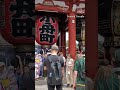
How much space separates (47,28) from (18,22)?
10.5 m

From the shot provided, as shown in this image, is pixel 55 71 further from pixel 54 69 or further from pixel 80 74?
pixel 80 74

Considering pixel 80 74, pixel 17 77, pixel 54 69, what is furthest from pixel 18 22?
pixel 80 74

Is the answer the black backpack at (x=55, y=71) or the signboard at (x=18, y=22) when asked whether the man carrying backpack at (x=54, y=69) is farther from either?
the signboard at (x=18, y=22)

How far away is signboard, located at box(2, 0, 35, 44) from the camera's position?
4.39 m

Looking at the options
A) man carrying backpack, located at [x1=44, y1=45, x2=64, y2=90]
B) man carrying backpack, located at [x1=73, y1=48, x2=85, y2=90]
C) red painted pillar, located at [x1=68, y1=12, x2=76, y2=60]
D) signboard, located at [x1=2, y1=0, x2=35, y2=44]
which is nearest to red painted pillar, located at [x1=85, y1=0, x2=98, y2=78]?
signboard, located at [x1=2, y1=0, x2=35, y2=44]

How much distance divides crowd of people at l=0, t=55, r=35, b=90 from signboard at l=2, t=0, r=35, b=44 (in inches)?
10.6

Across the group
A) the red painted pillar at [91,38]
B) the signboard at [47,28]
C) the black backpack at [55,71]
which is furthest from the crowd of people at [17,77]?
the signboard at [47,28]

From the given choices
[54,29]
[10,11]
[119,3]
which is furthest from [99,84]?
[54,29]

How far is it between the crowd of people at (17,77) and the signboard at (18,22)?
269 mm

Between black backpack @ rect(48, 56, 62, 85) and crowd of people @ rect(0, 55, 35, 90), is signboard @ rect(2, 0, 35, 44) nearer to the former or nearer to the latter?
crowd of people @ rect(0, 55, 35, 90)

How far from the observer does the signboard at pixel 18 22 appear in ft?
14.4

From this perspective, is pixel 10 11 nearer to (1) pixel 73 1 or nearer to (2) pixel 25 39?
(2) pixel 25 39

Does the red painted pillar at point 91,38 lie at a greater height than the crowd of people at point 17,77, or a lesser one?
greater

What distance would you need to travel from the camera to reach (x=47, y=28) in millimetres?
14883
